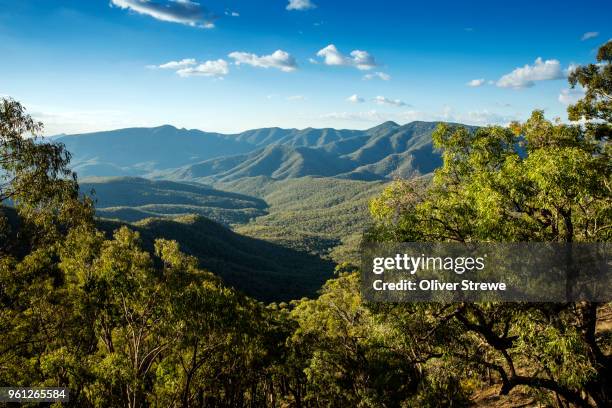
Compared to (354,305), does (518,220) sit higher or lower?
higher

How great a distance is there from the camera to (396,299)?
16.1 m

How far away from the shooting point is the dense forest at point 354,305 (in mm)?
14250

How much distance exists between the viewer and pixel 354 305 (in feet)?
98.6

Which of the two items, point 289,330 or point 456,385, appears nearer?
point 456,385

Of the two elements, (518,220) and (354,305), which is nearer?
(518,220)

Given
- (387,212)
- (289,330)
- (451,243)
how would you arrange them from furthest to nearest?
(289,330) < (387,212) < (451,243)

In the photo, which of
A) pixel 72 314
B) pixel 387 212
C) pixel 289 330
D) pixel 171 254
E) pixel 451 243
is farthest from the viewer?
pixel 289 330

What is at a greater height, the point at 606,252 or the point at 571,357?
the point at 606,252

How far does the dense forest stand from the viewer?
1425 centimetres

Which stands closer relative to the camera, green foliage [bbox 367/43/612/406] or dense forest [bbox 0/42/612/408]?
green foliage [bbox 367/43/612/406]

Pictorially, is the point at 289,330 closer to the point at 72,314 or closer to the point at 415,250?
the point at 72,314

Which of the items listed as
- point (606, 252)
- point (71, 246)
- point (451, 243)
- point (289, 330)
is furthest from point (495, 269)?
point (289, 330)

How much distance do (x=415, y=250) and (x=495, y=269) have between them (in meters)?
2.90

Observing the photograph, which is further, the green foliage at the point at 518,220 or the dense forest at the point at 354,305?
the dense forest at the point at 354,305
